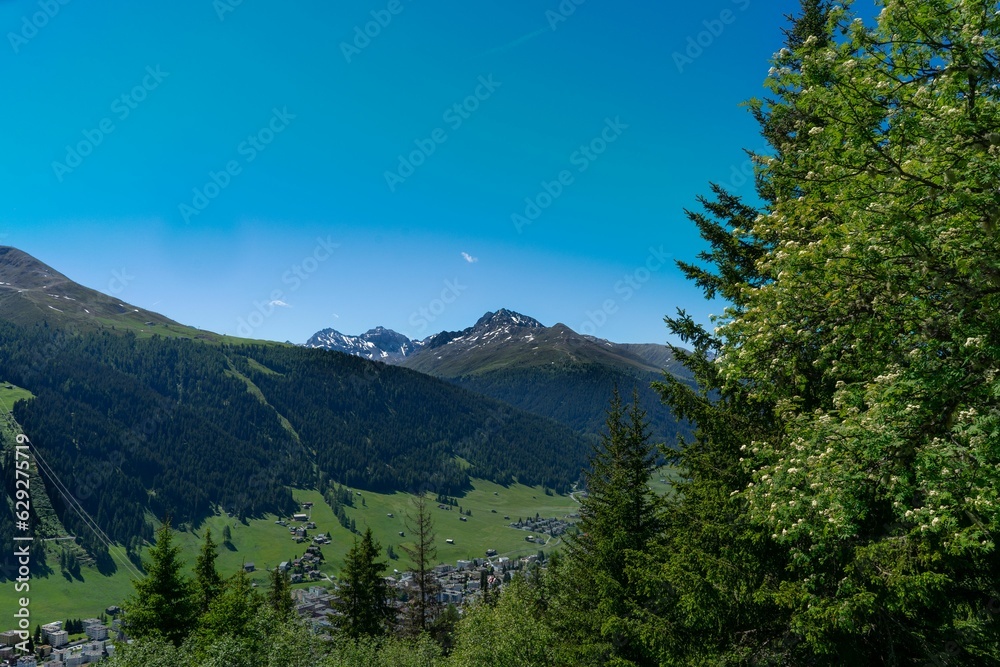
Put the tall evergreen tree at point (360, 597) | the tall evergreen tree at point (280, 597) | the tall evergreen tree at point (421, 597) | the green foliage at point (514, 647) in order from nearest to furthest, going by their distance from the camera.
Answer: the green foliage at point (514, 647) → the tall evergreen tree at point (360, 597) → the tall evergreen tree at point (421, 597) → the tall evergreen tree at point (280, 597)

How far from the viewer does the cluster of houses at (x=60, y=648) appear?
8531cm

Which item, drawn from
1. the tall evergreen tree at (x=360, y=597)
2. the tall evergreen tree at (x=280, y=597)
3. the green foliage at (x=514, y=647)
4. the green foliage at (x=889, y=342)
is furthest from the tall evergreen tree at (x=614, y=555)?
the tall evergreen tree at (x=280, y=597)

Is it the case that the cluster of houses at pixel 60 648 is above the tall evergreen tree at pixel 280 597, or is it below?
below

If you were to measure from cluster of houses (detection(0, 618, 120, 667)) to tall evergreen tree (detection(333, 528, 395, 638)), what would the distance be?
142 feet

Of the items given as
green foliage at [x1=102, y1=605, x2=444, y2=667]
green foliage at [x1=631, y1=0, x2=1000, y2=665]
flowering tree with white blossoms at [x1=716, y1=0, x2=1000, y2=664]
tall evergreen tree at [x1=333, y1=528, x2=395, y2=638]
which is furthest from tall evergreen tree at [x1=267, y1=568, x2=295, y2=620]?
flowering tree with white blossoms at [x1=716, y1=0, x2=1000, y2=664]

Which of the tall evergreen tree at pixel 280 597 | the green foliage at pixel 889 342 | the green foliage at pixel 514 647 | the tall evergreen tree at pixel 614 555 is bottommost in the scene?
the tall evergreen tree at pixel 280 597

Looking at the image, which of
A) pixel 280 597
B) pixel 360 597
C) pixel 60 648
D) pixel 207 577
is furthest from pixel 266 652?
pixel 60 648

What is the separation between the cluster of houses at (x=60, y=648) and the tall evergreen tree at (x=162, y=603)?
47.4m

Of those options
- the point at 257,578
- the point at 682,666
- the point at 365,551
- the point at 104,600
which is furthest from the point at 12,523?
the point at 682,666

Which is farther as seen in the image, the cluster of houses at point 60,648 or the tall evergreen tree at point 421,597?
the cluster of houses at point 60,648

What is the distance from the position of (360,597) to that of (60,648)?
393ft

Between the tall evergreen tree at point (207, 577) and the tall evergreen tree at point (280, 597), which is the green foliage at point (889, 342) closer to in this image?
the tall evergreen tree at point (207, 577)

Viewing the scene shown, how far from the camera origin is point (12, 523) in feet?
643

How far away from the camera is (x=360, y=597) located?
46.4m
